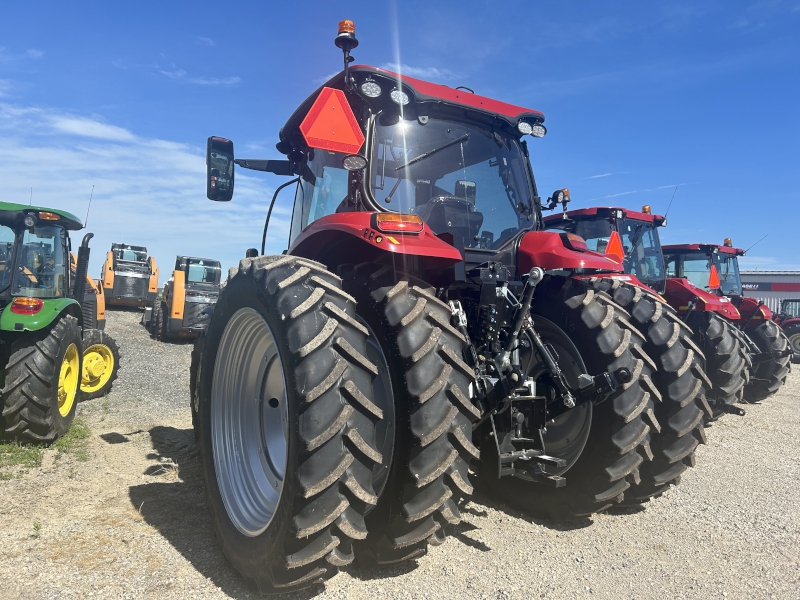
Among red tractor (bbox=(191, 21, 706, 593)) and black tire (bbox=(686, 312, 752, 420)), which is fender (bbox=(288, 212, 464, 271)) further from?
black tire (bbox=(686, 312, 752, 420))

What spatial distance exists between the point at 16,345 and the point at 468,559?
4.36 meters

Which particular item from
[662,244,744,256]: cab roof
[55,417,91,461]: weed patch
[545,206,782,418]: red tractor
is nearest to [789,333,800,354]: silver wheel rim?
[662,244,744,256]: cab roof

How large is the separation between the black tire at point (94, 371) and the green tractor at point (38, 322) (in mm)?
837

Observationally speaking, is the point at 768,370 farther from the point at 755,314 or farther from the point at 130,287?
the point at 130,287

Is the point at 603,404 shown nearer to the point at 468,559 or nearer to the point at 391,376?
the point at 468,559

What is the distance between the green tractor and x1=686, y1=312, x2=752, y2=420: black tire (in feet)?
23.8

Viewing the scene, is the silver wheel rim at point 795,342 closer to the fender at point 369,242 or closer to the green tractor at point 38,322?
the fender at point 369,242

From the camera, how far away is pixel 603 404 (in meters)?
3.17

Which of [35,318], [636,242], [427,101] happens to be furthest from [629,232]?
[35,318]

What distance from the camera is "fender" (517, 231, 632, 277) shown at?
10.8ft

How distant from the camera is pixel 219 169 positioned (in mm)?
3695

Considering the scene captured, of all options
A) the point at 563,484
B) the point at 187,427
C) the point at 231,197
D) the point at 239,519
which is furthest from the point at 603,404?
the point at 187,427

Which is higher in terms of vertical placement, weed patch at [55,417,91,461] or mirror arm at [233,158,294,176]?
mirror arm at [233,158,294,176]

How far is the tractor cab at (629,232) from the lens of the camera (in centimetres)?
877
